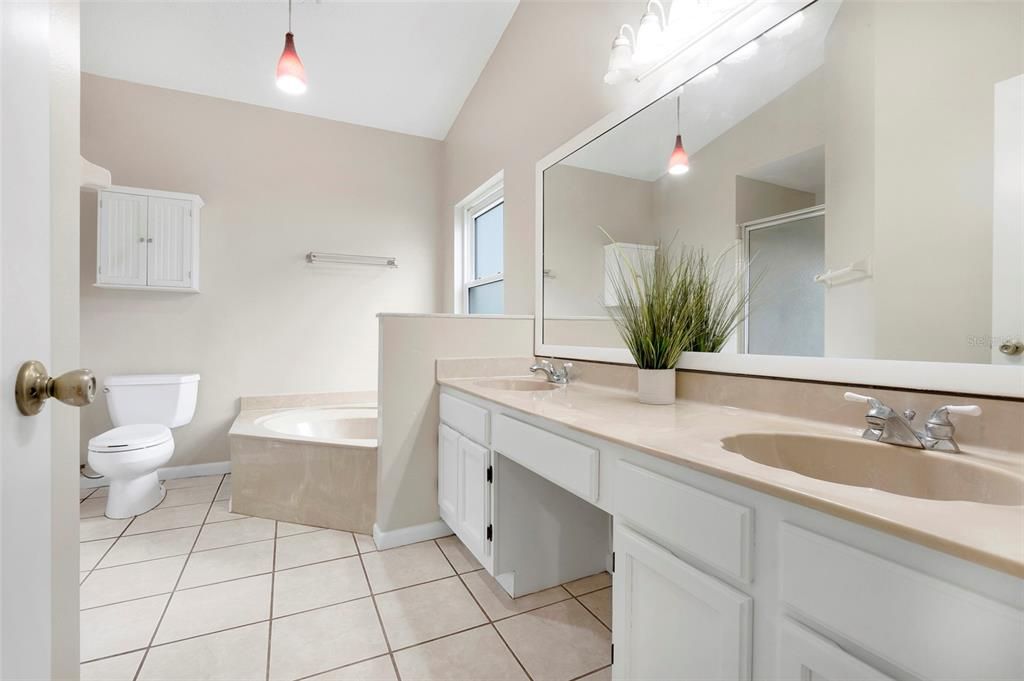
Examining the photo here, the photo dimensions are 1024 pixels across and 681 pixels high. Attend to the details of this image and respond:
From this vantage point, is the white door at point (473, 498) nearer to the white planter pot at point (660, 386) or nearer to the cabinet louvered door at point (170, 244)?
the white planter pot at point (660, 386)

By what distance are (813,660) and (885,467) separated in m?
0.47

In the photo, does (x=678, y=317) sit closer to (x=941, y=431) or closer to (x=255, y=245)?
(x=941, y=431)

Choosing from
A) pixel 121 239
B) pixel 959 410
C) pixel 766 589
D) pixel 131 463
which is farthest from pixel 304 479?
pixel 959 410

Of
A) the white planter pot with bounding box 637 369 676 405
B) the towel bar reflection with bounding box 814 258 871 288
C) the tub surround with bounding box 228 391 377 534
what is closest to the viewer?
the towel bar reflection with bounding box 814 258 871 288

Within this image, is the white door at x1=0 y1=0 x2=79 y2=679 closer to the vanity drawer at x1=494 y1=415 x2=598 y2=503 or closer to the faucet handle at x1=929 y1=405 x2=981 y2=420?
the vanity drawer at x1=494 y1=415 x2=598 y2=503

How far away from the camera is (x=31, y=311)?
50 centimetres

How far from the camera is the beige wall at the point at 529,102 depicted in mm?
1956

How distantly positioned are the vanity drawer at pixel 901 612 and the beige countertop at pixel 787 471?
0.17 feet

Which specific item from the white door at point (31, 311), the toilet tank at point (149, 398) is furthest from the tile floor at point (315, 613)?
the white door at point (31, 311)

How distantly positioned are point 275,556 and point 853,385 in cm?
226

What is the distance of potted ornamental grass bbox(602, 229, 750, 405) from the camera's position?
140 cm

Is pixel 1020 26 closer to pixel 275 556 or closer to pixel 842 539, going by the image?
pixel 842 539

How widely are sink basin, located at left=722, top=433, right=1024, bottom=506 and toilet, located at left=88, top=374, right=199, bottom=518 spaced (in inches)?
111

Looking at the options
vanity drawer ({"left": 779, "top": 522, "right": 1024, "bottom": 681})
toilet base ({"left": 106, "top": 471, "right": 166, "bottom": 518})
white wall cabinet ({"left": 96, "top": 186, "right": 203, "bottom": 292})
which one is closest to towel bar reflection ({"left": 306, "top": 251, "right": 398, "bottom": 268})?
white wall cabinet ({"left": 96, "top": 186, "right": 203, "bottom": 292})
